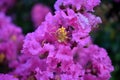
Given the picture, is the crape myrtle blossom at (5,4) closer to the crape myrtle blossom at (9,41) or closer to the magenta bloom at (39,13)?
the magenta bloom at (39,13)

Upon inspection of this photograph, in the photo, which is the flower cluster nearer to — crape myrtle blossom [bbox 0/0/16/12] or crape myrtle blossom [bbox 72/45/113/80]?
crape myrtle blossom [bbox 72/45/113/80]

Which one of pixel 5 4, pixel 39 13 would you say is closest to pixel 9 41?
pixel 39 13

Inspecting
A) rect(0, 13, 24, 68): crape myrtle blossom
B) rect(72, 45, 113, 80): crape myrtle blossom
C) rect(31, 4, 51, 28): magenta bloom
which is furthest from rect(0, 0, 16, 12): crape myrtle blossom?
rect(72, 45, 113, 80): crape myrtle blossom

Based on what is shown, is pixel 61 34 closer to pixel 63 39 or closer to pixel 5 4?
pixel 63 39

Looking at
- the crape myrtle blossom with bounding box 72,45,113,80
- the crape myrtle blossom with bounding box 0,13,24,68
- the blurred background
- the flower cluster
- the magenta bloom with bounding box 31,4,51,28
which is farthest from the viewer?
the magenta bloom with bounding box 31,4,51,28

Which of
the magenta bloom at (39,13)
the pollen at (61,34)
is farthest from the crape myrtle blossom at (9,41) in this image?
the pollen at (61,34)

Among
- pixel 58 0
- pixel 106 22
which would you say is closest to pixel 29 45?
pixel 58 0
